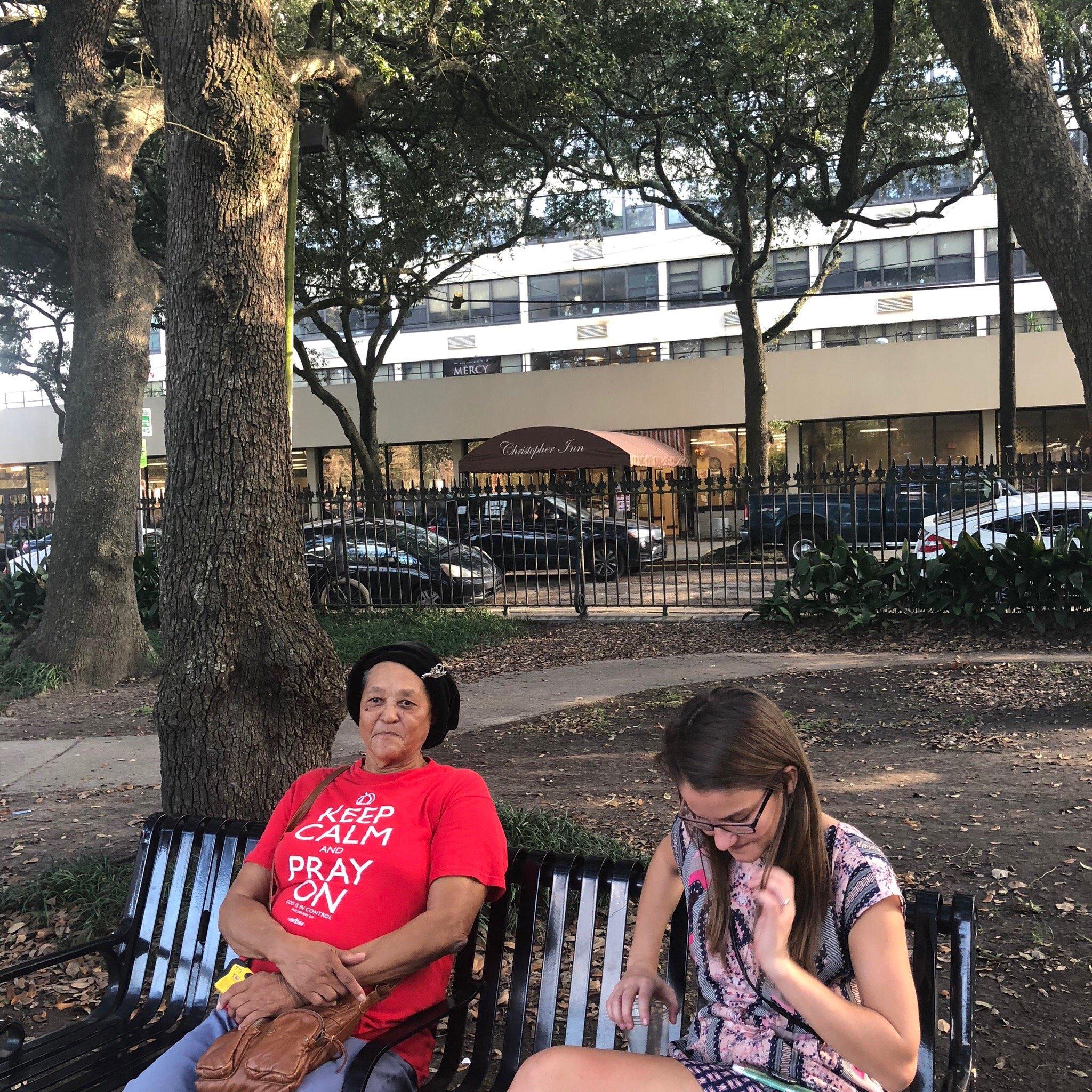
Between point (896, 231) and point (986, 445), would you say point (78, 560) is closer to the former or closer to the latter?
point (986, 445)

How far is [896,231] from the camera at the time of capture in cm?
3319

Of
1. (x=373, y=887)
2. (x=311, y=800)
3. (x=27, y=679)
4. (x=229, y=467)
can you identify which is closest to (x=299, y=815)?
(x=311, y=800)

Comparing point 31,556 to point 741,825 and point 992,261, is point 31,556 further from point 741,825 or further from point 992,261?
point 992,261

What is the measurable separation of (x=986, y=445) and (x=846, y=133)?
73.0 ft

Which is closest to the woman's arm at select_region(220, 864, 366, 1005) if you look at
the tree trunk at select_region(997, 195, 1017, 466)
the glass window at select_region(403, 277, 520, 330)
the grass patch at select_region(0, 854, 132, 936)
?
the grass patch at select_region(0, 854, 132, 936)

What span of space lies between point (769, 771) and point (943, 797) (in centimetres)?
421

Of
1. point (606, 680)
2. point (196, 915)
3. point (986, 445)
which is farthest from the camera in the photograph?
point (986, 445)

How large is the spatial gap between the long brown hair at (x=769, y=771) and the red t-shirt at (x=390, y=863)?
809mm

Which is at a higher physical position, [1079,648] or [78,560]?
[78,560]

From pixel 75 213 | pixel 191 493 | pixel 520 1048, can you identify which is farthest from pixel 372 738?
pixel 75 213

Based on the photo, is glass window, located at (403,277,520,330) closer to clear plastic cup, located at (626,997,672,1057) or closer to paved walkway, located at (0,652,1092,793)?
paved walkway, located at (0,652,1092,793)

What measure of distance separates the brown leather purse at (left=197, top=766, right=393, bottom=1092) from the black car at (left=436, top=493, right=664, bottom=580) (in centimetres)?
1107

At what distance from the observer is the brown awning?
2394cm

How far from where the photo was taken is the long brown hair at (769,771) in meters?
2.03
